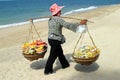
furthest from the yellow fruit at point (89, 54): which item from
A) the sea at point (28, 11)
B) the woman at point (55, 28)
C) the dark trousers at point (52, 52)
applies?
the sea at point (28, 11)

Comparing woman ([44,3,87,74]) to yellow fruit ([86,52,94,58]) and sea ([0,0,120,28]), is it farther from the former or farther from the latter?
sea ([0,0,120,28])

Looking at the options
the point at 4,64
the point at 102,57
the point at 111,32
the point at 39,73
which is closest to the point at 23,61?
the point at 4,64

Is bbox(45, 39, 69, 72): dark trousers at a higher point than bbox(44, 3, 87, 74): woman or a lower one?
lower

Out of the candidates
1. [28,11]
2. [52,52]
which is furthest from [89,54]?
[28,11]

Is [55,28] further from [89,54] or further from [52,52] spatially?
[89,54]

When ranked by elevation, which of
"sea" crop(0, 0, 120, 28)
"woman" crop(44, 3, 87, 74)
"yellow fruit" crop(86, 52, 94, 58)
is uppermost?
"woman" crop(44, 3, 87, 74)

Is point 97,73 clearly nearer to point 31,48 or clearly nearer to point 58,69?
point 58,69

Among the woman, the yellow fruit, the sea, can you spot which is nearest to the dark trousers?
the woman

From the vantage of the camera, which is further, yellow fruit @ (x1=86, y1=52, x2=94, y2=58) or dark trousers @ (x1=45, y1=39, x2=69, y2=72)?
dark trousers @ (x1=45, y1=39, x2=69, y2=72)

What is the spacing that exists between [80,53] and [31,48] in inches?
51.7

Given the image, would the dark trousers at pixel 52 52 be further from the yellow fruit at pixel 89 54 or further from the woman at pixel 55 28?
the yellow fruit at pixel 89 54

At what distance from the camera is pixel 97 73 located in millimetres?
7121

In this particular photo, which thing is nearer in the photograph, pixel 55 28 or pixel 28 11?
pixel 55 28

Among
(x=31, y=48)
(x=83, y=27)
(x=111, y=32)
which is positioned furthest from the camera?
(x=111, y=32)
